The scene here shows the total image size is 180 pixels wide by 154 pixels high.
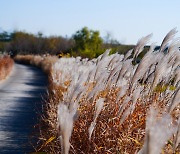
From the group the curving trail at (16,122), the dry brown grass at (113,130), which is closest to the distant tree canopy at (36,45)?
the curving trail at (16,122)

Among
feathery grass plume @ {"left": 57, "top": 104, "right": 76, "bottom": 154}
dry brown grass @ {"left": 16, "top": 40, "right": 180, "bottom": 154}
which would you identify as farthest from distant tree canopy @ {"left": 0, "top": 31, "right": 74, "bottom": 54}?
feathery grass plume @ {"left": 57, "top": 104, "right": 76, "bottom": 154}

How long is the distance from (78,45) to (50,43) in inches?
642

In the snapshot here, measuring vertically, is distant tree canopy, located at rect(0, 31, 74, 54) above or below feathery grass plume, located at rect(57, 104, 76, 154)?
below

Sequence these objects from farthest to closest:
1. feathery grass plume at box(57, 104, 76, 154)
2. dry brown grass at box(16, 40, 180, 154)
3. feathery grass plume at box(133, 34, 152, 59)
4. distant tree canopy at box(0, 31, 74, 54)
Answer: distant tree canopy at box(0, 31, 74, 54), feathery grass plume at box(133, 34, 152, 59), dry brown grass at box(16, 40, 180, 154), feathery grass plume at box(57, 104, 76, 154)

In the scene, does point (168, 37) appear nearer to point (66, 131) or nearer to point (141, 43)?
point (141, 43)

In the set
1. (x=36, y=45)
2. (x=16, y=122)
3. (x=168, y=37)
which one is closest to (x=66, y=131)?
(x=168, y=37)

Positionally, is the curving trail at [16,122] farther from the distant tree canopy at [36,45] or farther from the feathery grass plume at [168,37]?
the distant tree canopy at [36,45]

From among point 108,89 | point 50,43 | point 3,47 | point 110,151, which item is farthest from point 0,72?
point 3,47

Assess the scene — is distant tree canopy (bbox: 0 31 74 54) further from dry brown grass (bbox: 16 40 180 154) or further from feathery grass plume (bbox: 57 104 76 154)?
feathery grass plume (bbox: 57 104 76 154)

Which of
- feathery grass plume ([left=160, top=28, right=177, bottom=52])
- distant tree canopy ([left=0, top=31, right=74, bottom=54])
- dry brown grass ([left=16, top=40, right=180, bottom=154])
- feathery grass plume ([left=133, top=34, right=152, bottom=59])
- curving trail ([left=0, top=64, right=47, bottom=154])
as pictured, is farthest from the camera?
distant tree canopy ([left=0, top=31, right=74, bottom=54])

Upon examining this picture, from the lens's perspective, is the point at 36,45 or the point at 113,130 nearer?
the point at 113,130

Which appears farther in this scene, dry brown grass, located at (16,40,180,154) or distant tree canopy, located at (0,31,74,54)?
distant tree canopy, located at (0,31,74,54)

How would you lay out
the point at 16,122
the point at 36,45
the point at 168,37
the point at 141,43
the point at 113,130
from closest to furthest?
the point at 113,130 → the point at 168,37 → the point at 141,43 → the point at 16,122 → the point at 36,45

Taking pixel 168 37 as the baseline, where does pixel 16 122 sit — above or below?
below
